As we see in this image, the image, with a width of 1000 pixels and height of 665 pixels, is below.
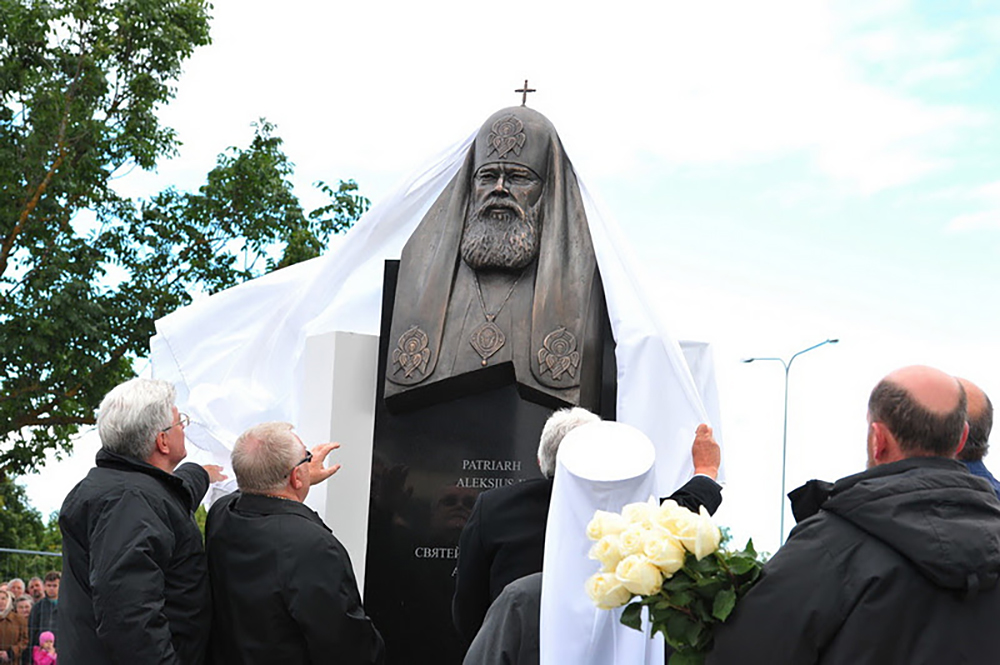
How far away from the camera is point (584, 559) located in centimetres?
332

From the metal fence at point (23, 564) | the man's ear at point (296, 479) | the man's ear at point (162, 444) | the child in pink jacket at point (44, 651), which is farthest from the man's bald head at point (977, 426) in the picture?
the metal fence at point (23, 564)

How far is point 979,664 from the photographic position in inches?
111

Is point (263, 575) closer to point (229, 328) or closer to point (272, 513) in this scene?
point (272, 513)

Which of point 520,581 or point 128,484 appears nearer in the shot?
point 520,581

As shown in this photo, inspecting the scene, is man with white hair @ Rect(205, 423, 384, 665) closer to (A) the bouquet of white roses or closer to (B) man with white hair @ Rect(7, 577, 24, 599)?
(A) the bouquet of white roses

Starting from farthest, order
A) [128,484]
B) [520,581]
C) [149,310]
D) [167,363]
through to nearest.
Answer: [149,310], [167,363], [128,484], [520,581]

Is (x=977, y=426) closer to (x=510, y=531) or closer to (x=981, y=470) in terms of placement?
(x=981, y=470)

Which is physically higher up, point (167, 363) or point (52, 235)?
point (52, 235)

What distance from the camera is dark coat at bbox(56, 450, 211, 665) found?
419 centimetres

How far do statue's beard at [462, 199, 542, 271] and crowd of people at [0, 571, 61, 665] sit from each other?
564 centimetres

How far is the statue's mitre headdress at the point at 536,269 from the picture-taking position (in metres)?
6.53

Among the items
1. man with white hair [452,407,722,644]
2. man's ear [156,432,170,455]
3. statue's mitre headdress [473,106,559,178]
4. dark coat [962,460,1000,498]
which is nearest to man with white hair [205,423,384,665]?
man's ear [156,432,170,455]

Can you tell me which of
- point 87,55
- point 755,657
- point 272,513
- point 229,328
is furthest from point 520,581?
point 87,55

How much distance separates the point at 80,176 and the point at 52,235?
29.3 inches
